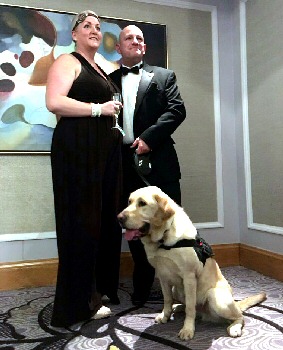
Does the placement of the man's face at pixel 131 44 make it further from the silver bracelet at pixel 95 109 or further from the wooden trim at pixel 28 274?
the wooden trim at pixel 28 274

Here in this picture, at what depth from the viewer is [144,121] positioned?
222cm

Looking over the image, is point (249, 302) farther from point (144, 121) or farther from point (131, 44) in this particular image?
point (131, 44)

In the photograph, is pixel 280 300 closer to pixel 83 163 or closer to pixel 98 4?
pixel 83 163

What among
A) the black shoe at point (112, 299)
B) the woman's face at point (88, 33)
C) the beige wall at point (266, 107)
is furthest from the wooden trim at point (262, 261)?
the woman's face at point (88, 33)

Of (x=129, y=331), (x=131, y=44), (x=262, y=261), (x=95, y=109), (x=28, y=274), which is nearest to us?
(x=129, y=331)

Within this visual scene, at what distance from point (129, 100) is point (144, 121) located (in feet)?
0.57

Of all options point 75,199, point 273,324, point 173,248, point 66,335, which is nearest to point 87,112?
point 75,199

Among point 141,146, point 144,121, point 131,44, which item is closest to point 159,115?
point 144,121

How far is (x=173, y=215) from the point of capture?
68.4 inches

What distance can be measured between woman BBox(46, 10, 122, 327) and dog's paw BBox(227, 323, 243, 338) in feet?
2.05

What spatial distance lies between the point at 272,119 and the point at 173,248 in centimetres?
151

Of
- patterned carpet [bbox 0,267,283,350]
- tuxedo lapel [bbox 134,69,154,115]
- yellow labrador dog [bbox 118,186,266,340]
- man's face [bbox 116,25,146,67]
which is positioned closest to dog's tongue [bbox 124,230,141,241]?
yellow labrador dog [bbox 118,186,266,340]

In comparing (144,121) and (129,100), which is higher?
(129,100)

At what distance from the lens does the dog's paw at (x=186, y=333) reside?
1.64m
